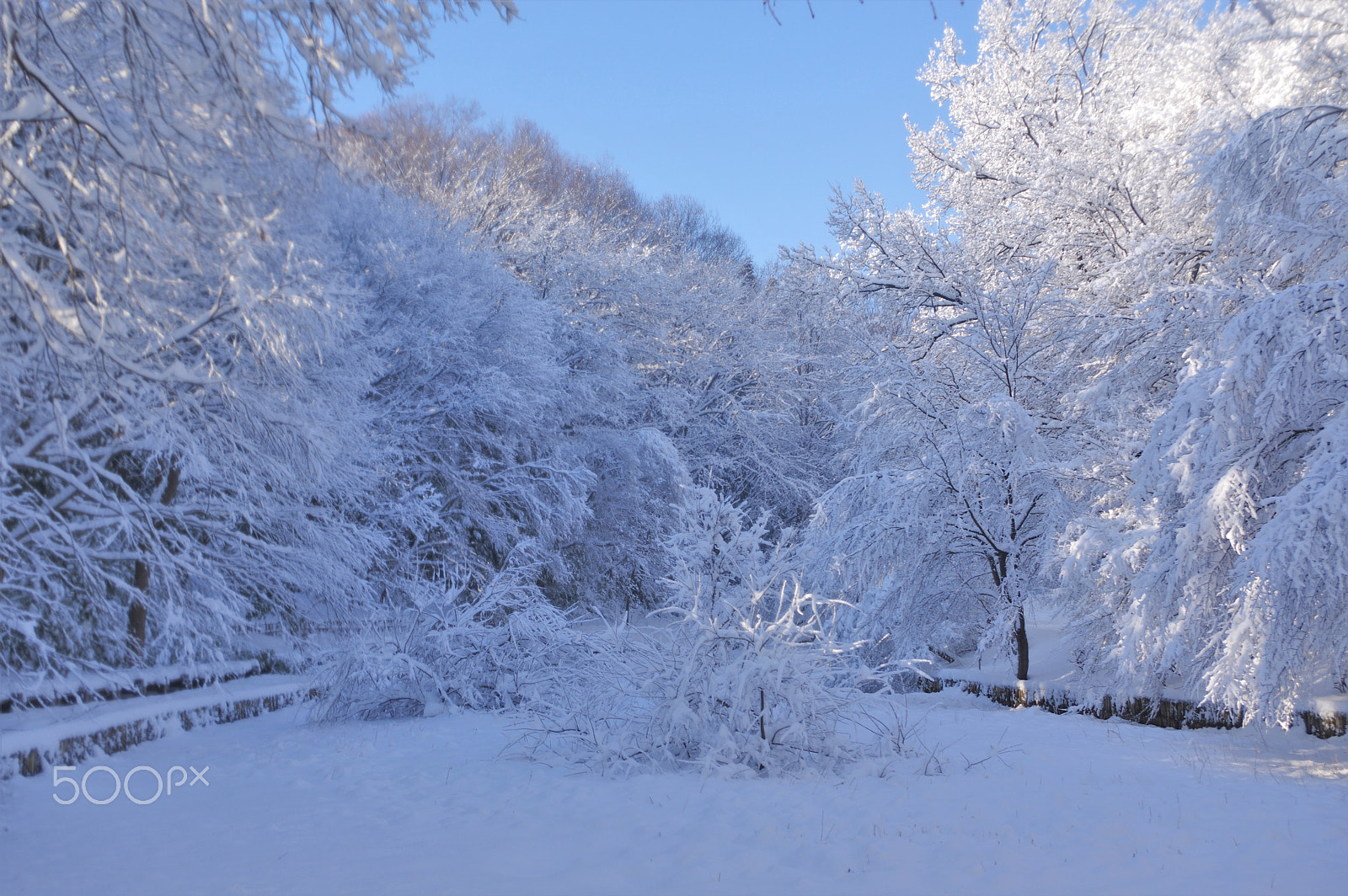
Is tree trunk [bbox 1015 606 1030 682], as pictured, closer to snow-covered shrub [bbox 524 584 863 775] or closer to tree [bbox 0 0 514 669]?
snow-covered shrub [bbox 524 584 863 775]

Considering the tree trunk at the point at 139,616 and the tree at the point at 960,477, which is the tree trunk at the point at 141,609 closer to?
the tree trunk at the point at 139,616

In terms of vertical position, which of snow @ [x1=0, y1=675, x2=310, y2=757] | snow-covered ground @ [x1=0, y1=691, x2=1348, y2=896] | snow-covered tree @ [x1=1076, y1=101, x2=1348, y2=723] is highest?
snow-covered tree @ [x1=1076, y1=101, x2=1348, y2=723]

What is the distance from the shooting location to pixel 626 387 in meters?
20.6

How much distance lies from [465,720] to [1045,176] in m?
10.5

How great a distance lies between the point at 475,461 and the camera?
16.4 metres

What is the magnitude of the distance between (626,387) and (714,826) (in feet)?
53.1

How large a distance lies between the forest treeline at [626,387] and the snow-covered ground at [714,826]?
0.85 meters

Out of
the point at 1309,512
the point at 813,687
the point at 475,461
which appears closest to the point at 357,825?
the point at 813,687

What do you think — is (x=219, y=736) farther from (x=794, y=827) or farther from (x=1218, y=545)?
(x=1218, y=545)

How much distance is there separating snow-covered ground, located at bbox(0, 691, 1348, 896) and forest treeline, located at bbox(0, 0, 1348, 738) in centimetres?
85

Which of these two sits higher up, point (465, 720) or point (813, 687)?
point (813, 687)

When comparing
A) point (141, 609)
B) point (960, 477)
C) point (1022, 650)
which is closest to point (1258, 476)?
point (960, 477)

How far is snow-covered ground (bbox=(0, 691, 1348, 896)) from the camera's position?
409cm

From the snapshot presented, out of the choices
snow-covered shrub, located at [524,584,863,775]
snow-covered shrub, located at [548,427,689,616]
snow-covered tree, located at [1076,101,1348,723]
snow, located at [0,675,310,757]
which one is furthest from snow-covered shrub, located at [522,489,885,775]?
snow-covered shrub, located at [548,427,689,616]
